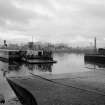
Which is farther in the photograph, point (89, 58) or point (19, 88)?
point (89, 58)

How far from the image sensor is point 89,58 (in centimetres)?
3938

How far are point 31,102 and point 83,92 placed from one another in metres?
2.45

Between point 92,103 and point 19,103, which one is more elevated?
point 92,103

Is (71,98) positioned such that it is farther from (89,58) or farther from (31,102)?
(89,58)

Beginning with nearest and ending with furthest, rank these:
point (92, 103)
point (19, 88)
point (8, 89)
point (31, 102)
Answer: point (92, 103) → point (31, 102) → point (19, 88) → point (8, 89)

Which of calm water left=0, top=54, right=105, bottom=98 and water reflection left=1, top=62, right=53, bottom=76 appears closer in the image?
calm water left=0, top=54, right=105, bottom=98

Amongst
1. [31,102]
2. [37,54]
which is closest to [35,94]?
[31,102]

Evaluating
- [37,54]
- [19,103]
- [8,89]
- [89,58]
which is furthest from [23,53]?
[19,103]

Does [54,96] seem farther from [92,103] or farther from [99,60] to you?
[99,60]

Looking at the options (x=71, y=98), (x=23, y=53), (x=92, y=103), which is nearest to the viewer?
(x=92, y=103)

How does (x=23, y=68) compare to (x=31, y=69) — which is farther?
(x=23, y=68)

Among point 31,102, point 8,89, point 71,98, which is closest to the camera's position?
point 71,98

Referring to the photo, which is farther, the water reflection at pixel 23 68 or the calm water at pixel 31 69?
the water reflection at pixel 23 68

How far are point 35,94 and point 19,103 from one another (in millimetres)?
943
